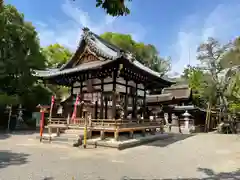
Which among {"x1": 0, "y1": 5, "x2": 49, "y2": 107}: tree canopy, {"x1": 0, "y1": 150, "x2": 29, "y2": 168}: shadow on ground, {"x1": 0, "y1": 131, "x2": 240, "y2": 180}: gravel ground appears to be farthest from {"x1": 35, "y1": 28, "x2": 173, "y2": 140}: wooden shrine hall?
{"x1": 0, "y1": 5, "x2": 49, "y2": 107}: tree canopy

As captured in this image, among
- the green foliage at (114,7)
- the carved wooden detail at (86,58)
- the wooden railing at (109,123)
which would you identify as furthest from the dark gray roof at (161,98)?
the green foliage at (114,7)

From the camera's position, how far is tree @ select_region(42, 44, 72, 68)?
4166 cm

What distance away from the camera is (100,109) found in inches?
619

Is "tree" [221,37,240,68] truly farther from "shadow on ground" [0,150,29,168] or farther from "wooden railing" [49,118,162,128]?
"shadow on ground" [0,150,29,168]

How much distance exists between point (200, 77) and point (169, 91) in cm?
516

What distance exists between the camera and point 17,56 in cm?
2439

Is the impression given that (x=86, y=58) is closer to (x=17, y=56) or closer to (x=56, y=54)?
(x=17, y=56)

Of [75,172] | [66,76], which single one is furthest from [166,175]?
[66,76]

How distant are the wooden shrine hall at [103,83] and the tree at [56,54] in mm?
24169

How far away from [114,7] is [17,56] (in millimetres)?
22748

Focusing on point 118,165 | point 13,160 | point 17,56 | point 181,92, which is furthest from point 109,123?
point 181,92

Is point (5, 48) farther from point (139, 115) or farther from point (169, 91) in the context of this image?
point (169, 91)

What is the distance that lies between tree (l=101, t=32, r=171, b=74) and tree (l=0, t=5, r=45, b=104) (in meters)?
25.1

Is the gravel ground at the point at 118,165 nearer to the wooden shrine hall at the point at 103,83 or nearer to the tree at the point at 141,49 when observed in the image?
the wooden shrine hall at the point at 103,83
